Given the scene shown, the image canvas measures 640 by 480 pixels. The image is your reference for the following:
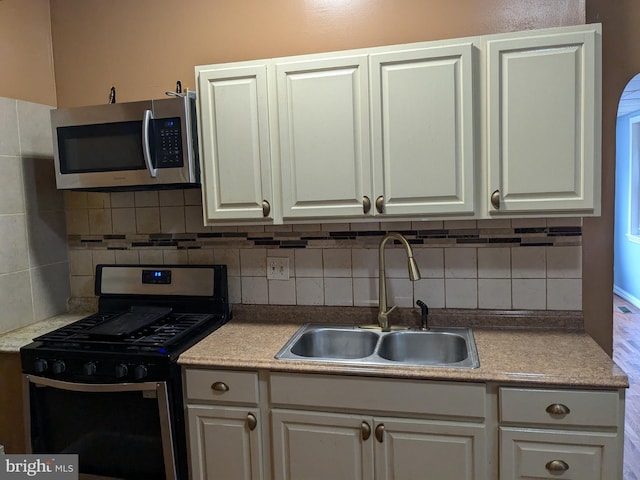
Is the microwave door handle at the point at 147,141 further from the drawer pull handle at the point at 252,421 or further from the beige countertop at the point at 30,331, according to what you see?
the drawer pull handle at the point at 252,421

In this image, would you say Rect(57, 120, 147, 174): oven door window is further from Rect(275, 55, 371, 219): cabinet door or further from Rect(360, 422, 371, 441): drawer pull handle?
Rect(360, 422, 371, 441): drawer pull handle

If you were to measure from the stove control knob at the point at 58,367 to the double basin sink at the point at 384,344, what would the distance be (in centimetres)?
88

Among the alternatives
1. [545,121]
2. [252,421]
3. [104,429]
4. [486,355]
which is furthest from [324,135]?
[104,429]

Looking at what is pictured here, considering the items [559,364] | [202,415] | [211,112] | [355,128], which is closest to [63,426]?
[202,415]

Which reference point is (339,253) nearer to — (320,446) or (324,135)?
(324,135)

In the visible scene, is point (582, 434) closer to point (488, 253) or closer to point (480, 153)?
point (488, 253)

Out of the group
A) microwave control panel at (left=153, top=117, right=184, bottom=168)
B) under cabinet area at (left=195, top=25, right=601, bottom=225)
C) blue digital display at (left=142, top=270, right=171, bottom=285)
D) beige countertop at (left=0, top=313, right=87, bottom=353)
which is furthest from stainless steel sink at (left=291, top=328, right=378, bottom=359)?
beige countertop at (left=0, top=313, right=87, bottom=353)

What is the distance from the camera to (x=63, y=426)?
1.89 meters

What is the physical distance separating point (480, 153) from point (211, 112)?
1084 millimetres

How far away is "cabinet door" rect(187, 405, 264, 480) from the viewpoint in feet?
5.68

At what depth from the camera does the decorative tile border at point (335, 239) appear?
1.96 meters

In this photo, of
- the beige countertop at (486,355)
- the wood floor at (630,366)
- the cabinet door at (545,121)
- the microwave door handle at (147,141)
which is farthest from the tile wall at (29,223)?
the wood floor at (630,366)

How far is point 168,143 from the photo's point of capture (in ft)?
6.26

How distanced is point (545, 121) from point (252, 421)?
5.02ft
